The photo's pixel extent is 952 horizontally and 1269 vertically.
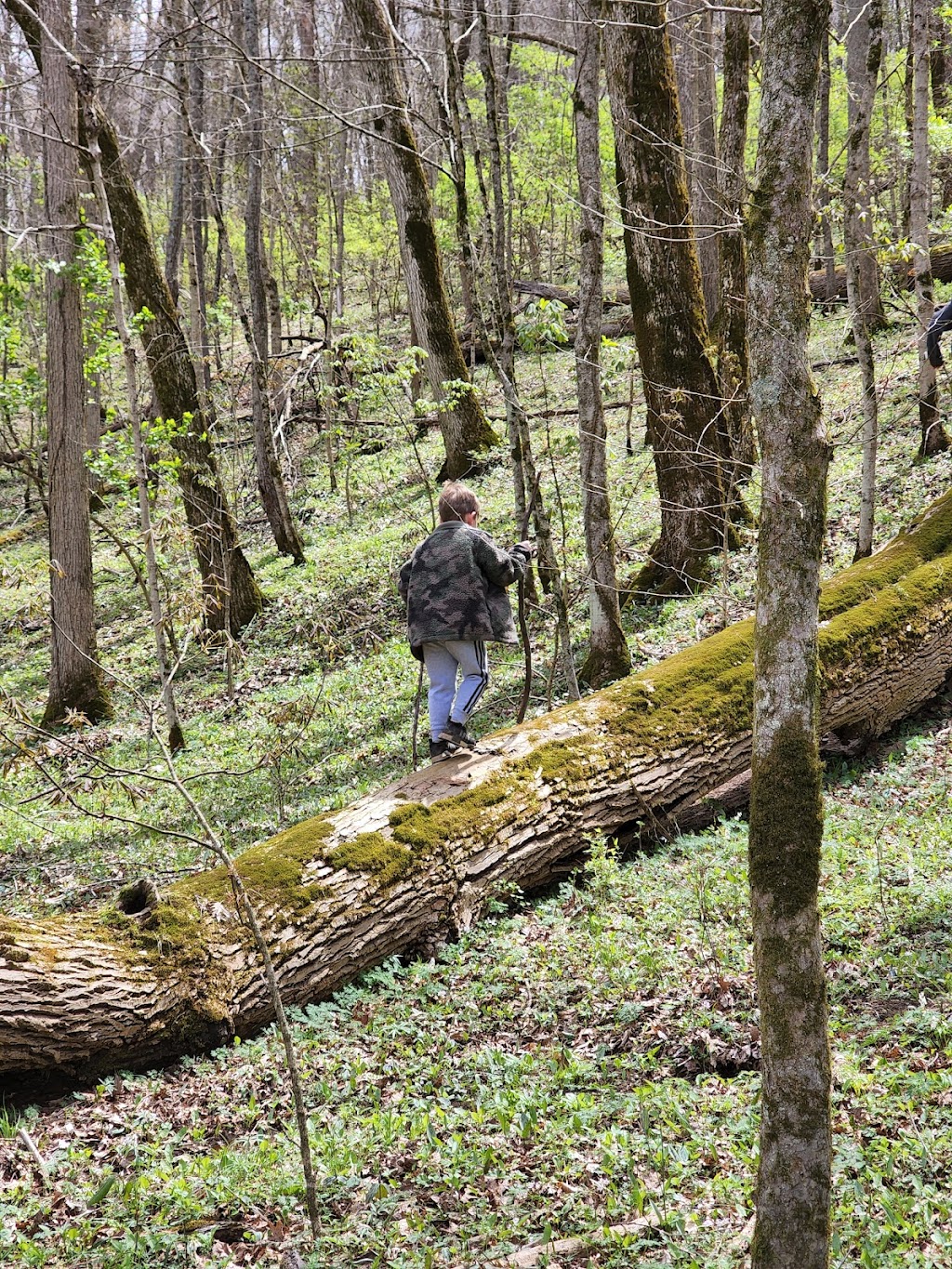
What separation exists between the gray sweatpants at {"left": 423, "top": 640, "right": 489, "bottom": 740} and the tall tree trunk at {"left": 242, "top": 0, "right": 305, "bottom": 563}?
8087 millimetres

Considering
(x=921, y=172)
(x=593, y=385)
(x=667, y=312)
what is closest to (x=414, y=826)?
(x=593, y=385)

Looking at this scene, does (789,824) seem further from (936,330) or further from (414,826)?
(936,330)

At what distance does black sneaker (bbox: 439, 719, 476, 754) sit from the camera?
6.33 m

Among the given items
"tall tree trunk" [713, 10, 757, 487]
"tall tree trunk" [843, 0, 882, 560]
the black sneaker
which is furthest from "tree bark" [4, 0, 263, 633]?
"tall tree trunk" [843, 0, 882, 560]

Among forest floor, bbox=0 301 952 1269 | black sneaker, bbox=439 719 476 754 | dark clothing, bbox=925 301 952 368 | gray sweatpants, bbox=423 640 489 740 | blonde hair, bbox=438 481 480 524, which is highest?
dark clothing, bbox=925 301 952 368

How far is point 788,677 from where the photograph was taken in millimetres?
2541

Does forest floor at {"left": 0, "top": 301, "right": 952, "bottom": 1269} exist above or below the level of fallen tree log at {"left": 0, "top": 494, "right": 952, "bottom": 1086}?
below

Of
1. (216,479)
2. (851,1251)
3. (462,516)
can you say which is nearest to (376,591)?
(216,479)

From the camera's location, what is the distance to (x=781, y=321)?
253 centimetres

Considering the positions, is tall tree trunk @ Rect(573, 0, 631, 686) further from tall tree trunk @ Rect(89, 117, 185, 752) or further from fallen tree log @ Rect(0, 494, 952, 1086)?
tall tree trunk @ Rect(89, 117, 185, 752)

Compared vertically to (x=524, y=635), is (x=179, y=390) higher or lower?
higher

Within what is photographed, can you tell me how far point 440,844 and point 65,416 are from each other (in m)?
8.35

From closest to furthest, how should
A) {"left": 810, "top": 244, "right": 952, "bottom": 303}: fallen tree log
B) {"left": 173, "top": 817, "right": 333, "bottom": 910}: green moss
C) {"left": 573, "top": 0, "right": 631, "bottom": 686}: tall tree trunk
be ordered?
{"left": 173, "top": 817, "right": 333, "bottom": 910}: green moss, {"left": 573, "top": 0, "right": 631, "bottom": 686}: tall tree trunk, {"left": 810, "top": 244, "right": 952, "bottom": 303}: fallen tree log

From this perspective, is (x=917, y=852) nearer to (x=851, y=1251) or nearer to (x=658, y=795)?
(x=658, y=795)
